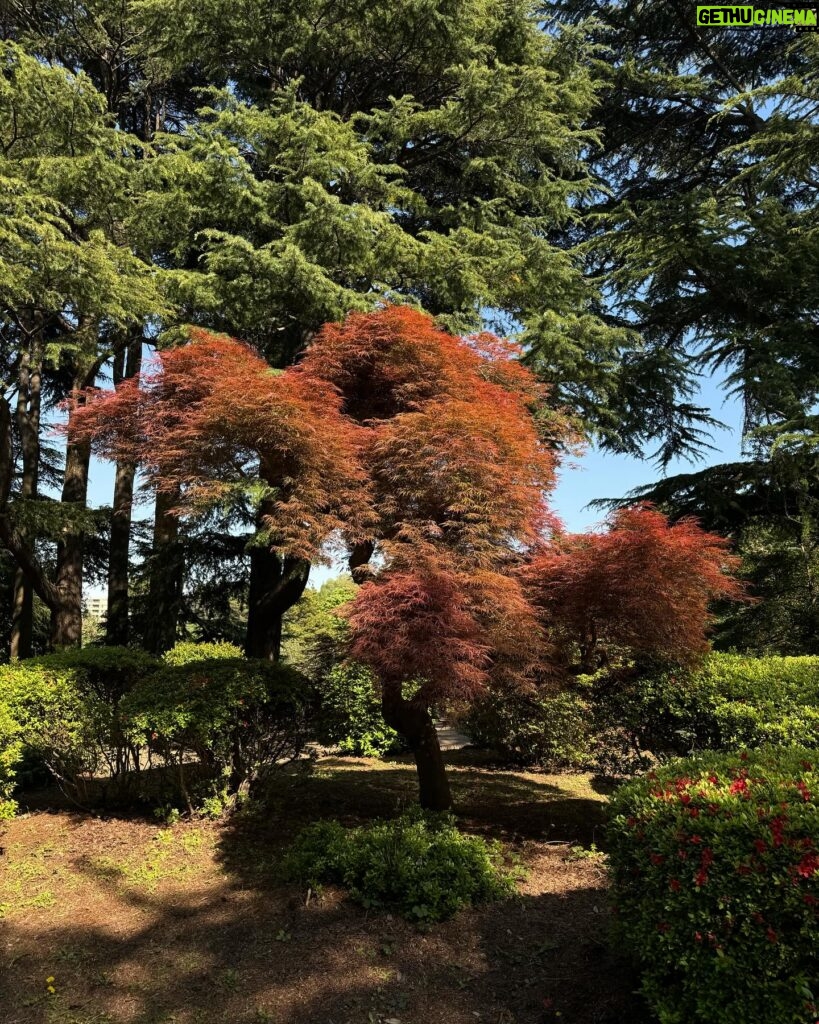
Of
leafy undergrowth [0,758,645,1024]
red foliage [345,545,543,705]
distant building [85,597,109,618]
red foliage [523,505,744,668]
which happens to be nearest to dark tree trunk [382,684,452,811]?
leafy undergrowth [0,758,645,1024]

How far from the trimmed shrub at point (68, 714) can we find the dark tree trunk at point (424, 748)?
7.94 feet

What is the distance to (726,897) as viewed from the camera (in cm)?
229

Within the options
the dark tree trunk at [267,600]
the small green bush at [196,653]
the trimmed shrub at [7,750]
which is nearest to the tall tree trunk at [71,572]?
the small green bush at [196,653]

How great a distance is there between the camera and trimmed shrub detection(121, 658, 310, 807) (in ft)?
16.9

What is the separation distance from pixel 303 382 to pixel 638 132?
1044 centimetres

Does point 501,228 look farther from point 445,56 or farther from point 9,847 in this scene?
point 9,847

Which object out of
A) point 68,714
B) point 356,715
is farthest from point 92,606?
point 68,714

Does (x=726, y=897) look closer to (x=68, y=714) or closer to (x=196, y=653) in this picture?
(x=68, y=714)

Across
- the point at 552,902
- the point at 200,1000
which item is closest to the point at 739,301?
the point at 552,902

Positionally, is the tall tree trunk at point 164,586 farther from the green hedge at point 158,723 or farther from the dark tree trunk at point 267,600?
the green hedge at point 158,723

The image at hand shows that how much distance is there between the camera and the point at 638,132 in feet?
38.6

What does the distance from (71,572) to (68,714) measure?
16.0ft

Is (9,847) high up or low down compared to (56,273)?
down

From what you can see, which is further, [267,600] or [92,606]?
[92,606]
